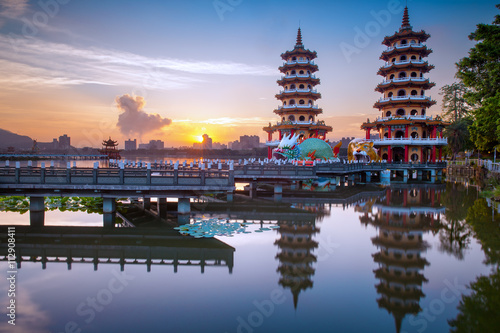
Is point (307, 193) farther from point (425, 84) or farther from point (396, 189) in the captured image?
point (425, 84)

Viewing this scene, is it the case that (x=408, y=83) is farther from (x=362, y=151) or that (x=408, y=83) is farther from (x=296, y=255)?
(x=296, y=255)

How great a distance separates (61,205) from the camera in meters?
21.9

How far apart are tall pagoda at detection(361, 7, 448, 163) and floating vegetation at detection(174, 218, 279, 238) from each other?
123ft

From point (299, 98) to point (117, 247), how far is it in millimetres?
44371

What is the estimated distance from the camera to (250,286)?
9.84m

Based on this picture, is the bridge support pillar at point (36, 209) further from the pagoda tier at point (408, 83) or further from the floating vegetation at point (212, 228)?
the pagoda tier at point (408, 83)

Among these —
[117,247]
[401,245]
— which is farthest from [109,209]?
[401,245]

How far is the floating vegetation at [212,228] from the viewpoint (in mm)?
14609

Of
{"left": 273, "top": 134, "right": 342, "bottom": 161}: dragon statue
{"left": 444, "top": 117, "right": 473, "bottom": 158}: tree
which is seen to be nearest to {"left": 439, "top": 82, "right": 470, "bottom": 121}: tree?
{"left": 444, "top": 117, "right": 473, "bottom": 158}: tree

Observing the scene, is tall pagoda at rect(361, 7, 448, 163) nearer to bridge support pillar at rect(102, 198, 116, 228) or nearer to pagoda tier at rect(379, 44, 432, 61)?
pagoda tier at rect(379, 44, 432, 61)

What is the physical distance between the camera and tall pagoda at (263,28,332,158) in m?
52.2

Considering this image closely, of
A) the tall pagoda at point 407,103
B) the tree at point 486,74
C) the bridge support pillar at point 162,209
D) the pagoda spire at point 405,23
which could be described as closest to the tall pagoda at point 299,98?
the tall pagoda at point 407,103

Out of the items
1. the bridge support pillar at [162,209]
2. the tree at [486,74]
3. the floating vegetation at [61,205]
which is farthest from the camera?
the tree at [486,74]

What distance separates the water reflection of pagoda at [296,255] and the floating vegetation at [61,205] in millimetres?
11409
